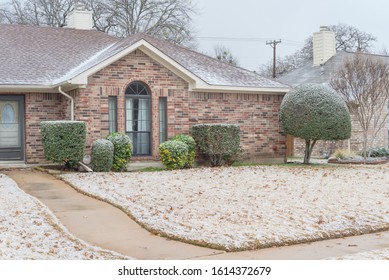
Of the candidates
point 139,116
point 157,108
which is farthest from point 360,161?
point 139,116

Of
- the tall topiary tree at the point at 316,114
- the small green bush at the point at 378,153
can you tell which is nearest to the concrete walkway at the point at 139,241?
the tall topiary tree at the point at 316,114

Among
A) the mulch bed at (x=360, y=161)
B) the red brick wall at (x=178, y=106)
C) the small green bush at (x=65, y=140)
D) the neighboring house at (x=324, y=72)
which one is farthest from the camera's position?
the neighboring house at (x=324, y=72)

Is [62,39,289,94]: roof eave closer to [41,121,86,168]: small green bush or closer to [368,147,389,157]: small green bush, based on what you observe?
[41,121,86,168]: small green bush

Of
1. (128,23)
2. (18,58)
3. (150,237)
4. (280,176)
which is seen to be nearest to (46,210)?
(150,237)

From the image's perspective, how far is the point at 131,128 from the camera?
1819 centimetres

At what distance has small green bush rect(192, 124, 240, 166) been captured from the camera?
18328mm

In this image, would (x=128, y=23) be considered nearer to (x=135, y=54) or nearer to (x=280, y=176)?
(x=135, y=54)

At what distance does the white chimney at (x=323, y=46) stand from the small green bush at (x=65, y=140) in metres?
20.2

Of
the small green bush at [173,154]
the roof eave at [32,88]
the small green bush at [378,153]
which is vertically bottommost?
the small green bush at [378,153]

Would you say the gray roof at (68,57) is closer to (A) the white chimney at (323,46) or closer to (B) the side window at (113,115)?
(B) the side window at (113,115)

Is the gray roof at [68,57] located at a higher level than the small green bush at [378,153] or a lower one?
higher

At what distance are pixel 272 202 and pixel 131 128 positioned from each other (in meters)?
7.93

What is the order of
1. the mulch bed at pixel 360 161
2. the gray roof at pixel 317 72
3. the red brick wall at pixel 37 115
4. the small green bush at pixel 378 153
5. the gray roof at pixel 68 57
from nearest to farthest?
1. the red brick wall at pixel 37 115
2. the gray roof at pixel 68 57
3. the mulch bed at pixel 360 161
4. the small green bush at pixel 378 153
5. the gray roof at pixel 317 72

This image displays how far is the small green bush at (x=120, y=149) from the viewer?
1694cm
